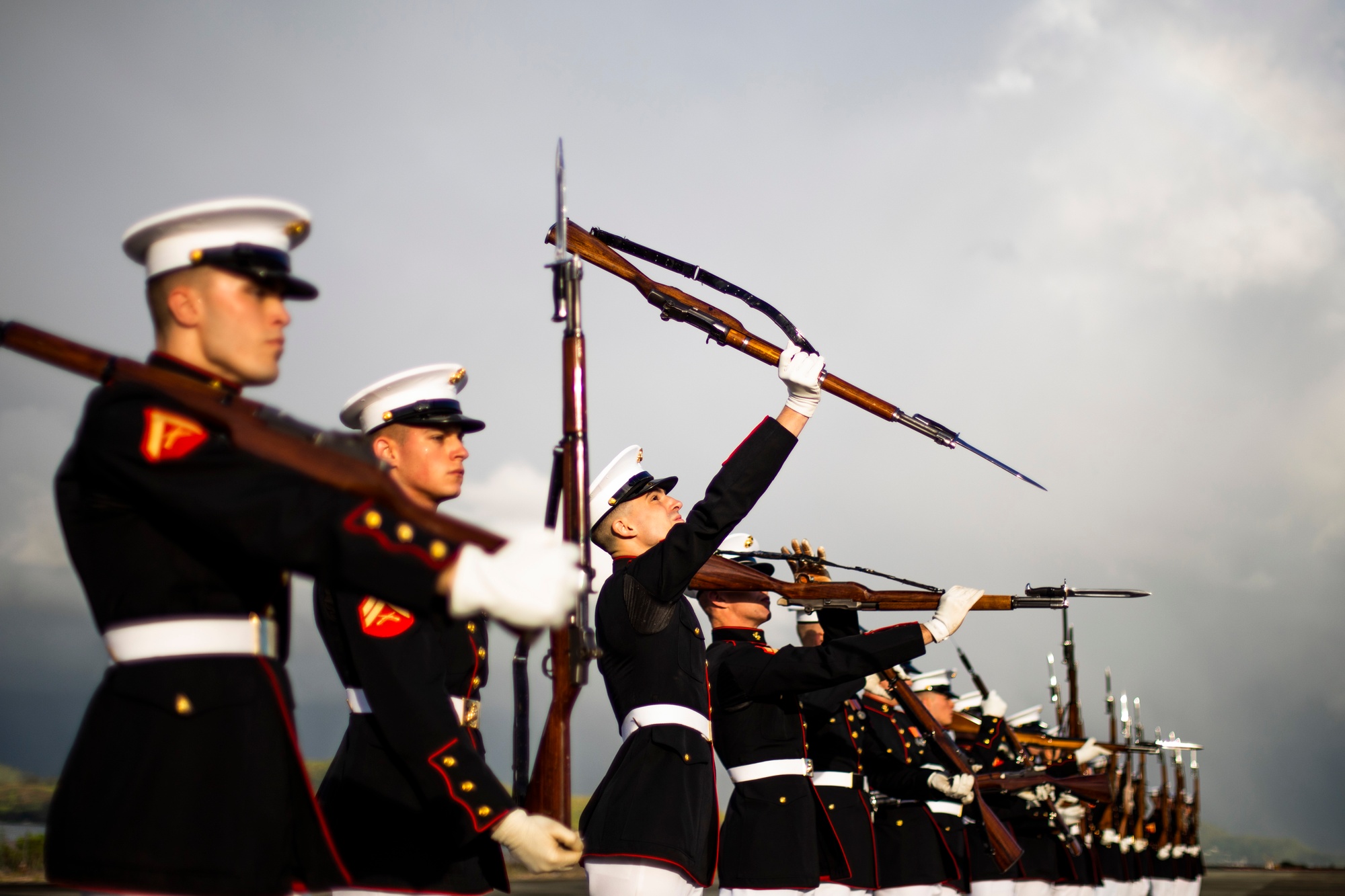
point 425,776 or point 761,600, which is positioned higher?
point 761,600

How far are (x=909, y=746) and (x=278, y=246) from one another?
30.1 feet

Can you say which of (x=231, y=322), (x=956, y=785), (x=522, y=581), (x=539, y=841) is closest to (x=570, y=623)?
(x=539, y=841)

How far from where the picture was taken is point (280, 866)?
106 inches

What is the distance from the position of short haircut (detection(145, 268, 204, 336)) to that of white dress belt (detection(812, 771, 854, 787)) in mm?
6502

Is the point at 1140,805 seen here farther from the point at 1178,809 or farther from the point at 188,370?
the point at 188,370

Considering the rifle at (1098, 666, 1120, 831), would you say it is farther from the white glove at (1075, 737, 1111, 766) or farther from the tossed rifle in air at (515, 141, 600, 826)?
the tossed rifle in air at (515, 141, 600, 826)

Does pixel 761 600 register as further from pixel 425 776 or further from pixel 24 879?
pixel 24 879

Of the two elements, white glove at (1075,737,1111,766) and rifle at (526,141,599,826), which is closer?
rifle at (526,141,599,826)

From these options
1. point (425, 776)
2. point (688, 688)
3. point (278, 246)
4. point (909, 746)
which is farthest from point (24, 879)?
point (278, 246)

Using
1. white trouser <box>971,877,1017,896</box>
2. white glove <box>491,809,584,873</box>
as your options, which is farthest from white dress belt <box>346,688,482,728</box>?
white trouser <box>971,877,1017,896</box>

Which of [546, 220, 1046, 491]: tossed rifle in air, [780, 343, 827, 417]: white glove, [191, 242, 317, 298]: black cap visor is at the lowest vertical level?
[191, 242, 317, 298]: black cap visor

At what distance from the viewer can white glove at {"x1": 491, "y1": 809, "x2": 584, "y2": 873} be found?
3.19m

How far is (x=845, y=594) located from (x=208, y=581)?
4.86 m

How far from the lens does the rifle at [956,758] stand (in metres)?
9.50
